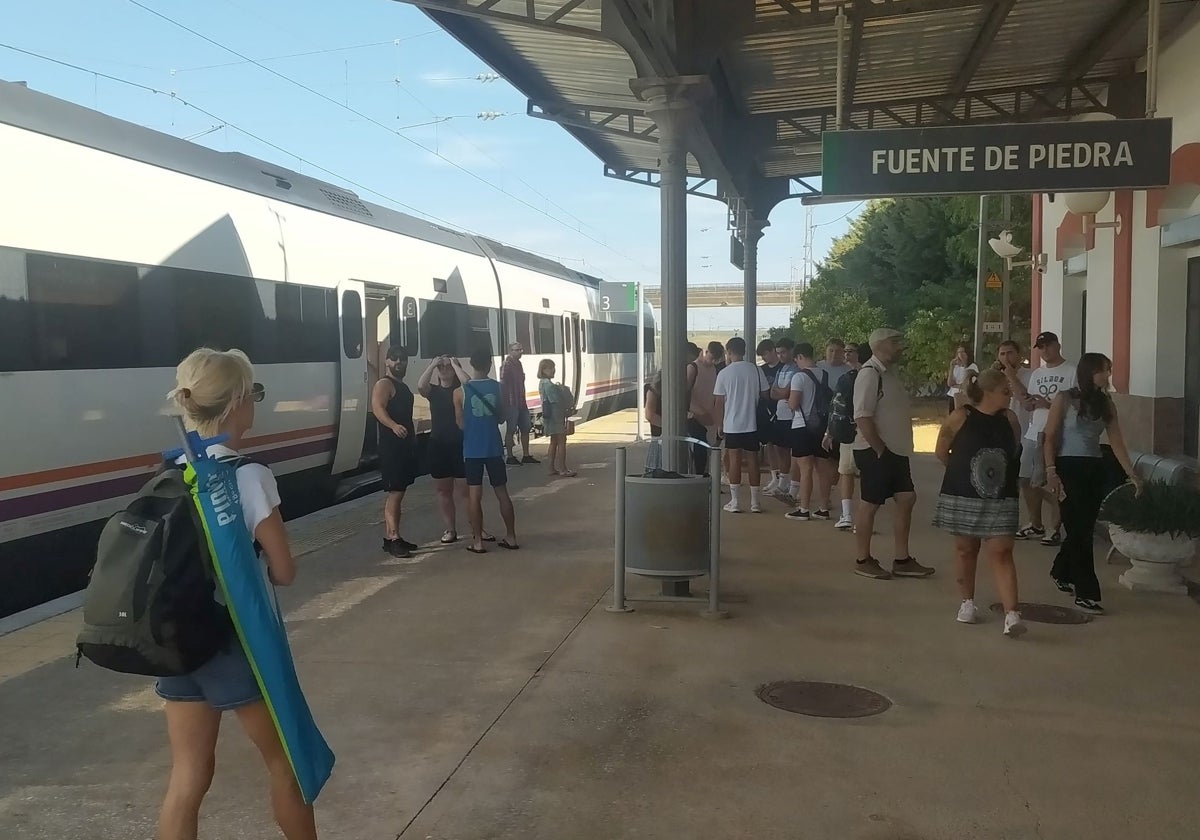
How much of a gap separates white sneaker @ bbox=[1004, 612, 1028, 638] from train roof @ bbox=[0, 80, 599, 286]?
22.8 ft

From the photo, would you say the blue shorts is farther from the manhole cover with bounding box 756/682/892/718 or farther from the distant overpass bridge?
the distant overpass bridge

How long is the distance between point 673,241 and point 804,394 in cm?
293

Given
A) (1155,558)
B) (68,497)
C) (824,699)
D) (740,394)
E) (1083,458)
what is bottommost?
(824,699)

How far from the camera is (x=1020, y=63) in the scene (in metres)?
11.6

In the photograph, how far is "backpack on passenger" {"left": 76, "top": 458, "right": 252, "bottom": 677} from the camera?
8.38 feet

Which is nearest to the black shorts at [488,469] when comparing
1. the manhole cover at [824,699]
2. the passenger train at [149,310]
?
the passenger train at [149,310]

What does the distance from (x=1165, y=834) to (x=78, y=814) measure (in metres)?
3.83

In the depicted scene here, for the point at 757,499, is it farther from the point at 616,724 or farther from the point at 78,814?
the point at 78,814

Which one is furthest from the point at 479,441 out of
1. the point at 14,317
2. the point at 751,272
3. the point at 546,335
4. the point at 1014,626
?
the point at 546,335

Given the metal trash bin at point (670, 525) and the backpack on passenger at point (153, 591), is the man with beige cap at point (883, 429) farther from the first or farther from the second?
the backpack on passenger at point (153, 591)

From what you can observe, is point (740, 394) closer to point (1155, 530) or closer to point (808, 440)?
point (808, 440)

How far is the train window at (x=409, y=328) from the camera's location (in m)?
13.4

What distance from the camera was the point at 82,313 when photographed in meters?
7.44

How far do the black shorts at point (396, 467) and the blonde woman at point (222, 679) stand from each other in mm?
5550
